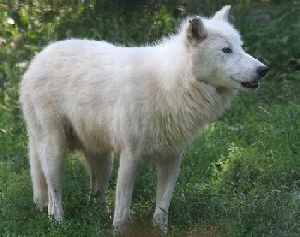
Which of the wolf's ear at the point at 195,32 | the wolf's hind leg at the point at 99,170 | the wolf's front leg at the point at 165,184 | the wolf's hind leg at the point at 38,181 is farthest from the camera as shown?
the wolf's hind leg at the point at 99,170

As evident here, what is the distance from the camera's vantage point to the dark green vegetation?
6641 mm

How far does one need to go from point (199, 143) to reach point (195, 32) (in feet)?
8.95

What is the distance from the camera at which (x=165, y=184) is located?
689cm

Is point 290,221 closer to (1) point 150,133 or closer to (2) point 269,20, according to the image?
(1) point 150,133

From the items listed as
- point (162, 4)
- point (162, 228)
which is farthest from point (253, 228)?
point (162, 4)

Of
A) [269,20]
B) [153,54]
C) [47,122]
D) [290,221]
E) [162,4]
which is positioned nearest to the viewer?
[290,221]

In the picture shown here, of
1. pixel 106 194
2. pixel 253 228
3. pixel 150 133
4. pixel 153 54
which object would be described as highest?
pixel 153 54

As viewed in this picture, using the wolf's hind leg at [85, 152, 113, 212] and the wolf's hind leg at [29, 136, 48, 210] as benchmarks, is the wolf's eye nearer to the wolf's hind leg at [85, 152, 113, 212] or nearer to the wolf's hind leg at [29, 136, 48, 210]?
the wolf's hind leg at [85, 152, 113, 212]

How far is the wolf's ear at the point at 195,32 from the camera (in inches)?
248

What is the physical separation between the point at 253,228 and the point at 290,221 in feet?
0.97

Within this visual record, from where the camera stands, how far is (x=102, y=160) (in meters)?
7.63

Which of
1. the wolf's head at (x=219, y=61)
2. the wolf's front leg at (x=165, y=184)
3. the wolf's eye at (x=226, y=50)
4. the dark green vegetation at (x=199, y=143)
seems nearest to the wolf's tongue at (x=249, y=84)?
the wolf's head at (x=219, y=61)

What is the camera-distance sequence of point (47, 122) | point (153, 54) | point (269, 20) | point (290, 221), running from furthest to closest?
1. point (269, 20)
2. point (47, 122)
3. point (153, 54)
4. point (290, 221)

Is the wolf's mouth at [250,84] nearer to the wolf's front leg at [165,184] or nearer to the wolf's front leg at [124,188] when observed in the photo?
the wolf's front leg at [165,184]
